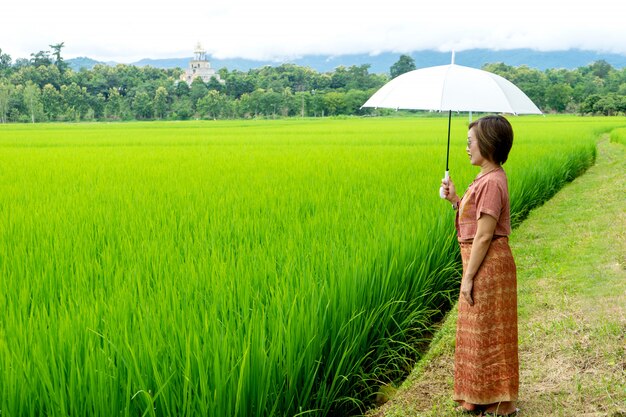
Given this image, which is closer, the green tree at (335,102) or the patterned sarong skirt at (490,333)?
the patterned sarong skirt at (490,333)

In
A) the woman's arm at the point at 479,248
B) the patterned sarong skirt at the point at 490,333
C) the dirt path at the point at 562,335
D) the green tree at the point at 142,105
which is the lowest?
the dirt path at the point at 562,335

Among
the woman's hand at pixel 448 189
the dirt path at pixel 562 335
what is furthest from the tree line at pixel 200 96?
the woman's hand at pixel 448 189

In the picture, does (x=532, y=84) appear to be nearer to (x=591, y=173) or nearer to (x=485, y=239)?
(x=591, y=173)

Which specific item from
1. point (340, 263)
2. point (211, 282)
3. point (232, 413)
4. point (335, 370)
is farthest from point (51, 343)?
point (340, 263)

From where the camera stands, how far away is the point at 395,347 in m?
3.50

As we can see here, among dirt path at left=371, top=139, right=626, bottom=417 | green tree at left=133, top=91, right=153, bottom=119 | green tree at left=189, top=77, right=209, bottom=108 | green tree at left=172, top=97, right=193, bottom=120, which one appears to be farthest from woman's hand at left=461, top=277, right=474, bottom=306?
green tree at left=189, top=77, right=209, bottom=108

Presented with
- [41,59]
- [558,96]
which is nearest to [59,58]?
[41,59]

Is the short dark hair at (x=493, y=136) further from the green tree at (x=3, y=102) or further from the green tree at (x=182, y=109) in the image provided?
the green tree at (x=182, y=109)

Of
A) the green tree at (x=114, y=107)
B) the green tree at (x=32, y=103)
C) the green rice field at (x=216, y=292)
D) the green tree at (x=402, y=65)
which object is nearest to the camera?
the green rice field at (x=216, y=292)

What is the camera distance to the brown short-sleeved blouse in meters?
2.50

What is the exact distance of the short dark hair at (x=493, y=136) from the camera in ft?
8.20

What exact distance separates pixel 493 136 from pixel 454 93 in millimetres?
815

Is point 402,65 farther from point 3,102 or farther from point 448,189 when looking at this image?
point 448,189

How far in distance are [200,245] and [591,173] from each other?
1125 cm
